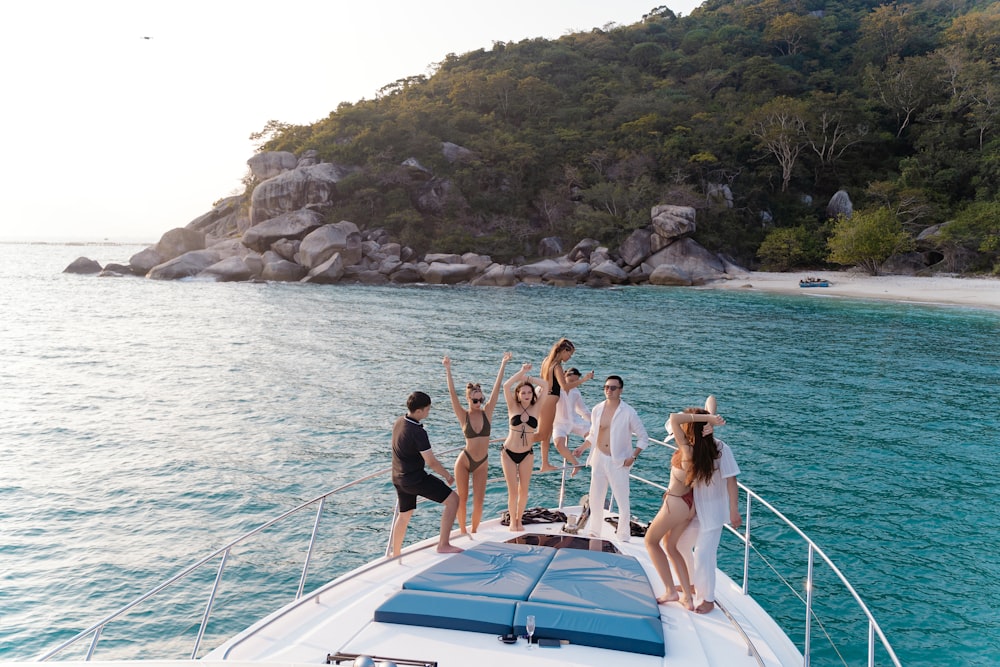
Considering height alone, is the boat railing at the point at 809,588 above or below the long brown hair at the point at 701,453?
below

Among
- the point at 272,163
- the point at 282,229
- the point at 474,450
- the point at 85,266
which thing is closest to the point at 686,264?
the point at 282,229

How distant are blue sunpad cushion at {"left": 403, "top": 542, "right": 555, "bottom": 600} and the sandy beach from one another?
138ft

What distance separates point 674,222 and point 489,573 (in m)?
50.5

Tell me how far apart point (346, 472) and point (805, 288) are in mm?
42082

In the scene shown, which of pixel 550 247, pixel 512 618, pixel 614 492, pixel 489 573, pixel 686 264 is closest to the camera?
pixel 512 618

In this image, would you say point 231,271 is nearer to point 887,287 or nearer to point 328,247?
point 328,247

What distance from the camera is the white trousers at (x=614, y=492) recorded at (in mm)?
7133

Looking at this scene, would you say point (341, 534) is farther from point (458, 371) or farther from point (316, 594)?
point (458, 371)

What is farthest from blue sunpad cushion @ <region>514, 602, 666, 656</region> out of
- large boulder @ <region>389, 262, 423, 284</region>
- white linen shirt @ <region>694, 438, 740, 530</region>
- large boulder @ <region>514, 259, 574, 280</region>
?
large boulder @ <region>389, 262, 423, 284</region>

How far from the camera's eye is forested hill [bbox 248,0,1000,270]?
55375 millimetres

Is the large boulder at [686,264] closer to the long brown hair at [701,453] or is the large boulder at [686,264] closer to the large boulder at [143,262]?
the large boulder at [143,262]

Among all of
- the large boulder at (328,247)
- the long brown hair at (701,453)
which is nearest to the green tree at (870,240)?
the large boulder at (328,247)

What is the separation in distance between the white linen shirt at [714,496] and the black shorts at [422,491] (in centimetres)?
248

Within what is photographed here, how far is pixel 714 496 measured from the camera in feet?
18.0
